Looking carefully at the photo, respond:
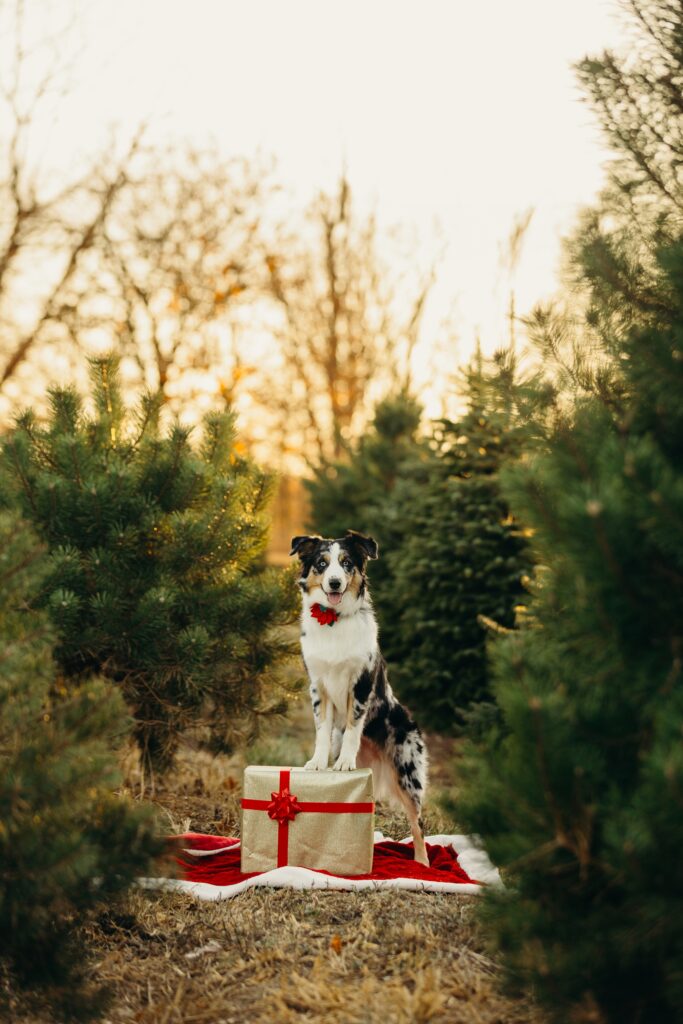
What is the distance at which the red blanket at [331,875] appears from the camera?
477 cm

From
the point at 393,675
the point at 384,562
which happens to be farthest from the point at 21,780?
the point at 384,562

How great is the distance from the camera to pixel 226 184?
65.3ft

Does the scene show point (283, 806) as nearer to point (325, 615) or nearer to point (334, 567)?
point (325, 615)

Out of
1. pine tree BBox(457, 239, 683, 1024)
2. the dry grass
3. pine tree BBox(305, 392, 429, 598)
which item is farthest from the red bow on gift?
pine tree BBox(305, 392, 429, 598)

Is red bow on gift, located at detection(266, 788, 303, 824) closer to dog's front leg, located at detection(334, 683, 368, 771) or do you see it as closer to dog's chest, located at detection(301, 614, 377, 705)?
dog's front leg, located at detection(334, 683, 368, 771)

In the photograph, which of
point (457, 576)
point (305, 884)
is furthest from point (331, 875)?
point (457, 576)

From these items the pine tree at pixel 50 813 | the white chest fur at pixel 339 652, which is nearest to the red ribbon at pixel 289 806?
the white chest fur at pixel 339 652

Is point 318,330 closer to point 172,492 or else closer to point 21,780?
point 172,492

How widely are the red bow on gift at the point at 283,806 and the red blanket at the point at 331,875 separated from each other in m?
0.26

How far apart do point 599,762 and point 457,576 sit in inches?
274

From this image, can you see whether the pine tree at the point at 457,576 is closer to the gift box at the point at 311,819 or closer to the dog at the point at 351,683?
the dog at the point at 351,683

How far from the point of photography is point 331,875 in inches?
191

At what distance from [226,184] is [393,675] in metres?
13.7

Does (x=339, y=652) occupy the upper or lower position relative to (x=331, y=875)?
upper
